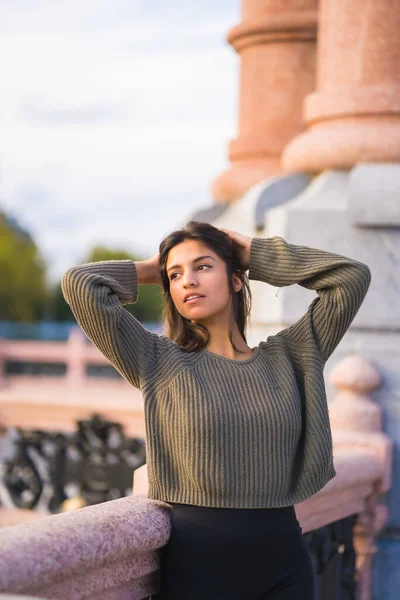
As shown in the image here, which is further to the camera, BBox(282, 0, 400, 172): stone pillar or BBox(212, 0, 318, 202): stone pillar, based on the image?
BBox(212, 0, 318, 202): stone pillar

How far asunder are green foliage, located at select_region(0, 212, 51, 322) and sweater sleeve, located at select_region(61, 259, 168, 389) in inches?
2111

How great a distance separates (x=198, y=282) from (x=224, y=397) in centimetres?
37

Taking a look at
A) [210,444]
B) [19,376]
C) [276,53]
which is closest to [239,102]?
[276,53]

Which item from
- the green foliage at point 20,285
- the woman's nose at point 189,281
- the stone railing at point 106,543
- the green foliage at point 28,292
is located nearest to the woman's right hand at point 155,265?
the woman's nose at point 189,281

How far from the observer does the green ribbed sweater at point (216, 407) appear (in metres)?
2.57

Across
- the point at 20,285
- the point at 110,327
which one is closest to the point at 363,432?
the point at 110,327

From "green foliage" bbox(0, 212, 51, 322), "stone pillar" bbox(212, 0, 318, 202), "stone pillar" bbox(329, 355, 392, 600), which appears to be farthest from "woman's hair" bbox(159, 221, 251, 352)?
"green foliage" bbox(0, 212, 51, 322)

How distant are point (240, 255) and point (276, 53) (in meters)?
2.97

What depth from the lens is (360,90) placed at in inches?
182

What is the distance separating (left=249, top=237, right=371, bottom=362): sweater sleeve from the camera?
9.82 ft

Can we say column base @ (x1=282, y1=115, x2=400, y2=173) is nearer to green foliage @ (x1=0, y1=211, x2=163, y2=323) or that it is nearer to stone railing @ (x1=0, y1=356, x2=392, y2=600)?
stone railing @ (x1=0, y1=356, x2=392, y2=600)

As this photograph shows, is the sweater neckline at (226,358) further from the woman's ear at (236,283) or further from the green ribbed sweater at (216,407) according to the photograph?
the woman's ear at (236,283)

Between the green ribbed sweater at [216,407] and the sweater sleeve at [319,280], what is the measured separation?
4 centimetres

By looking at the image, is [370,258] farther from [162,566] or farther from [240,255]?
[162,566]
